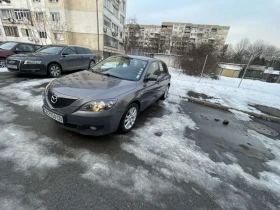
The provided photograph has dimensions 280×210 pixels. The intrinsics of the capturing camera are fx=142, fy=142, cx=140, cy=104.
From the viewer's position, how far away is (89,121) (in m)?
2.35

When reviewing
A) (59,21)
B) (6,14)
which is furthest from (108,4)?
(6,14)

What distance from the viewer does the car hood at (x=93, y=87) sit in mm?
2452

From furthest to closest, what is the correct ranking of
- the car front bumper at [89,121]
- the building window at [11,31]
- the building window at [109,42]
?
the building window at [11,31] → the building window at [109,42] → the car front bumper at [89,121]

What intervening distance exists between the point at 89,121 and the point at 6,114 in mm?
2470

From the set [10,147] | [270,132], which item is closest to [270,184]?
[270,132]

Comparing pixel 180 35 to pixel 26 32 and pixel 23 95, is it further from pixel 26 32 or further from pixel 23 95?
pixel 23 95

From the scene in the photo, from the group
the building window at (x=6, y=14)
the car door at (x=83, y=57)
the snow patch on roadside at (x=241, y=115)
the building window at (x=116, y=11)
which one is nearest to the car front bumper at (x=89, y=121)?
the snow patch on roadside at (x=241, y=115)

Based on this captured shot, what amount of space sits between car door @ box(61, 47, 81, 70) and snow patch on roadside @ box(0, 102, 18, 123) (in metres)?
3.99

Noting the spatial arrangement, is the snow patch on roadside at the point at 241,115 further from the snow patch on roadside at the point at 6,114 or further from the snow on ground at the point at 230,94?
the snow patch on roadside at the point at 6,114

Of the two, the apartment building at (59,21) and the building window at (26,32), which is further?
the building window at (26,32)

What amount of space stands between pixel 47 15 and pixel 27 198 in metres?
31.0

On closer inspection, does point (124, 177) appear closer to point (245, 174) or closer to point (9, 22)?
point (245, 174)

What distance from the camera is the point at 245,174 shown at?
2504 mm

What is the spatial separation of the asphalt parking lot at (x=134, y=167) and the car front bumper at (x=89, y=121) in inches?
13.6
